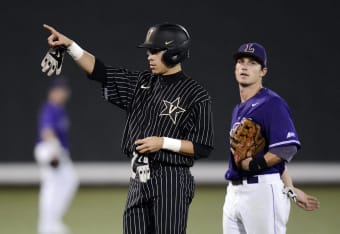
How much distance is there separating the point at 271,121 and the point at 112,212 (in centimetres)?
529

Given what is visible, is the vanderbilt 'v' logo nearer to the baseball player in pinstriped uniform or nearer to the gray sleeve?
the baseball player in pinstriped uniform

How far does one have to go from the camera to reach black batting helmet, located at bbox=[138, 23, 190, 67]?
14.4 feet

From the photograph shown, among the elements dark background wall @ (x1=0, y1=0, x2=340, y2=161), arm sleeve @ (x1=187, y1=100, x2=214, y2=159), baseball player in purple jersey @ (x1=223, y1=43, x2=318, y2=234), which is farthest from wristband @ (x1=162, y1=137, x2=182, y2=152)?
dark background wall @ (x1=0, y1=0, x2=340, y2=161)

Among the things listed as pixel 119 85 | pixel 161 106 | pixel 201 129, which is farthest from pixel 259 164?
pixel 119 85

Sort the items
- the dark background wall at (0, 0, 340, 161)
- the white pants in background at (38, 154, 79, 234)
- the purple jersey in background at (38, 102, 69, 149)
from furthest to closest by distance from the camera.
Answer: the dark background wall at (0, 0, 340, 161) → the purple jersey in background at (38, 102, 69, 149) → the white pants in background at (38, 154, 79, 234)

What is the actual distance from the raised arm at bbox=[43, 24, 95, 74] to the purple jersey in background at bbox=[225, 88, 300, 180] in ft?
3.14

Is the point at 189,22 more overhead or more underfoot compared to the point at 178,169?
more overhead

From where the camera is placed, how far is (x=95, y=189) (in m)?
12.3

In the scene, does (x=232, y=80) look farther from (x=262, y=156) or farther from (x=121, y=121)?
(x=262, y=156)

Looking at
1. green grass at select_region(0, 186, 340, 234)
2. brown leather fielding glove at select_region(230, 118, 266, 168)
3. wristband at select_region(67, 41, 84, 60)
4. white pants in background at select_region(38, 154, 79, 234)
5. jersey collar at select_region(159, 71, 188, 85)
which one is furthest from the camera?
green grass at select_region(0, 186, 340, 234)

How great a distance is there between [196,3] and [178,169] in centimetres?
894

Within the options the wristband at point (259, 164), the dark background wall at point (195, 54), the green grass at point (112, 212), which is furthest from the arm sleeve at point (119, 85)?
the dark background wall at point (195, 54)

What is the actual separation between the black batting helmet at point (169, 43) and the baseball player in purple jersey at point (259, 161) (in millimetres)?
399

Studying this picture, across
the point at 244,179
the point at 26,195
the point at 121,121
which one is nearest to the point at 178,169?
the point at 244,179
